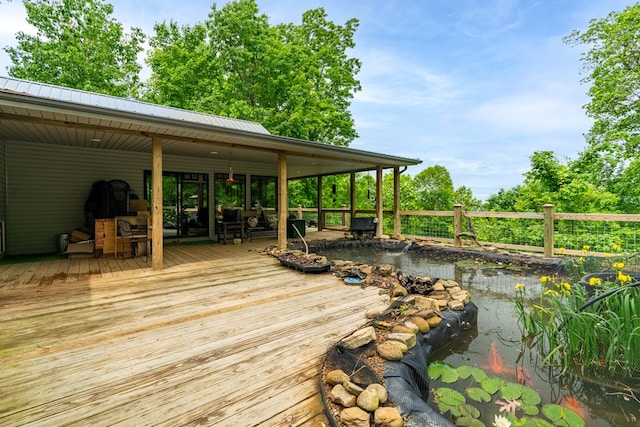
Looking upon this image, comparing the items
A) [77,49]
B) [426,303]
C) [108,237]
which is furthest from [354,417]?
[77,49]

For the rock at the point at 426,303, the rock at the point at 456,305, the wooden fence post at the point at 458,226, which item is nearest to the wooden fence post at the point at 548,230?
the wooden fence post at the point at 458,226

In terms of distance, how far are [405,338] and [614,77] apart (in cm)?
1591

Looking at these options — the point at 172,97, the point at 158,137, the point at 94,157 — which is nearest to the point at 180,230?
the point at 94,157

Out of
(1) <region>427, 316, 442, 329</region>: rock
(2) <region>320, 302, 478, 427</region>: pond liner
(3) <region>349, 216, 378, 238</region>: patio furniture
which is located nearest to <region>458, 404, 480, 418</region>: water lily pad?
(2) <region>320, 302, 478, 427</region>: pond liner

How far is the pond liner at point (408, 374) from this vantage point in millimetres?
1517

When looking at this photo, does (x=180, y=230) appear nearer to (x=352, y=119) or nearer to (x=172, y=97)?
(x=172, y=97)

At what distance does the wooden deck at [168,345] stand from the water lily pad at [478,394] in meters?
1.04

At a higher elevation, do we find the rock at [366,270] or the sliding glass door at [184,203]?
the sliding glass door at [184,203]

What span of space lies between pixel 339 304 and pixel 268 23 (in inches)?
718

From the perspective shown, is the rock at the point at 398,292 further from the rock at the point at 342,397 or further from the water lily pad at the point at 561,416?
the rock at the point at 342,397

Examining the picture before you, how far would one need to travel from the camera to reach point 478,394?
6.63 feet

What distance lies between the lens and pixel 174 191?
8664 mm

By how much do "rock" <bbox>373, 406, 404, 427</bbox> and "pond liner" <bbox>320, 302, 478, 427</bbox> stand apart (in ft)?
0.14

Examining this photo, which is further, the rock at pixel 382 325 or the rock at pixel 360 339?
the rock at pixel 382 325
